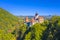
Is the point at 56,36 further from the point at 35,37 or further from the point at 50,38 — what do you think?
the point at 35,37

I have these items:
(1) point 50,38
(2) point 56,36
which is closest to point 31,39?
(1) point 50,38

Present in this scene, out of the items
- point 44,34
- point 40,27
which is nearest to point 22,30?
point 40,27

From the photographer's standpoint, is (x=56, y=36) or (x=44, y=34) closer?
(x=56, y=36)

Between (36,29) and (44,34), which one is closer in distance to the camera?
(44,34)

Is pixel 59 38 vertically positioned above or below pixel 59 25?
below

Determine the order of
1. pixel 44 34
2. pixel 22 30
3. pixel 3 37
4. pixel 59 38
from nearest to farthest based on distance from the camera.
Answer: pixel 59 38
pixel 44 34
pixel 3 37
pixel 22 30

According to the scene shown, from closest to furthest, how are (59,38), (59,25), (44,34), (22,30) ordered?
(59,38)
(59,25)
(44,34)
(22,30)

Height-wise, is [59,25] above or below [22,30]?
above

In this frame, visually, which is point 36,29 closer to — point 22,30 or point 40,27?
point 40,27

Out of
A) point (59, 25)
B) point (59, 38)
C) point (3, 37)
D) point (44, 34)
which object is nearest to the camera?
point (59, 38)
